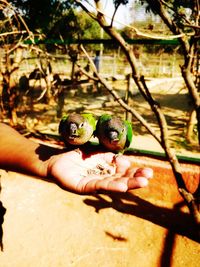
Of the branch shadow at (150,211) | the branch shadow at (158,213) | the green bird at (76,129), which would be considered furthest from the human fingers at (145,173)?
the branch shadow at (150,211)

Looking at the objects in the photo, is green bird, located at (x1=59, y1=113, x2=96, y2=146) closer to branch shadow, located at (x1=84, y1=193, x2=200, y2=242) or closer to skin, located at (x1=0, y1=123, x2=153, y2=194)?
skin, located at (x1=0, y1=123, x2=153, y2=194)

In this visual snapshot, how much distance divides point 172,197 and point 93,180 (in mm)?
2824

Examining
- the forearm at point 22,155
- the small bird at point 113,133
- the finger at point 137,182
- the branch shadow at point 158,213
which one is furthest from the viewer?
the branch shadow at point 158,213

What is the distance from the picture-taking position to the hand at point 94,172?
1.44 metres

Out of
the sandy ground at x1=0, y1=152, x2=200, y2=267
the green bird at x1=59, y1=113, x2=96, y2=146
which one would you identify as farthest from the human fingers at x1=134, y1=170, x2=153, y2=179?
the sandy ground at x1=0, y1=152, x2=200, y2=267

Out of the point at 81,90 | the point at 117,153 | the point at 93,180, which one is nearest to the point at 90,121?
the point at 117,153

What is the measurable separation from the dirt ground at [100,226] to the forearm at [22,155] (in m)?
1.65

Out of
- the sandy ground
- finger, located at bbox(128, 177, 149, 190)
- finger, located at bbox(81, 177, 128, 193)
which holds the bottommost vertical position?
the sandy ground

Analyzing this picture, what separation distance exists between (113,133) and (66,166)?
33cm

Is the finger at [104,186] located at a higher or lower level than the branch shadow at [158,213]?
higher

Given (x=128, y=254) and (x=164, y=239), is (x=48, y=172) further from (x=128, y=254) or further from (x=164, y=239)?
(x=164, y=239)

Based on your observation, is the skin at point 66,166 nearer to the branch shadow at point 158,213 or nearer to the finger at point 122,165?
the finger at point 122,165

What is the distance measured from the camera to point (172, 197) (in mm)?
4074

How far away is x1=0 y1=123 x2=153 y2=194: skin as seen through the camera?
1462mm
